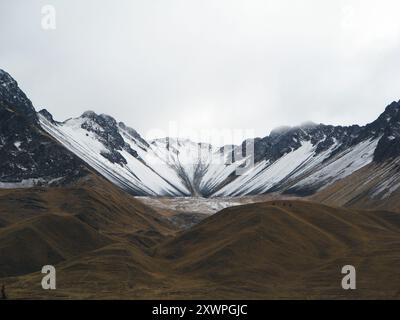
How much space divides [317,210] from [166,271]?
48456 mm

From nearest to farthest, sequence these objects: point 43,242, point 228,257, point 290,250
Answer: point 228,257 < point 290,250 < point 43,242

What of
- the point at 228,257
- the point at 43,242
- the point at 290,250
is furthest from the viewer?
the point at 43,242

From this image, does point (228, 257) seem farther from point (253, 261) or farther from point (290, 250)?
point (290, 250)

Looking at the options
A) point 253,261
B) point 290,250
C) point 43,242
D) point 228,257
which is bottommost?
point 253,261

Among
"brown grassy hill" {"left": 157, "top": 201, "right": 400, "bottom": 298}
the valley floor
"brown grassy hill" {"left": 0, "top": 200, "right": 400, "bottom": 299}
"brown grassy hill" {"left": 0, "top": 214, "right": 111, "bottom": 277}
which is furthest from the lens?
"brown grassy hill" {"left": 0, "top": 214, "right": 111, "bottom": 277}

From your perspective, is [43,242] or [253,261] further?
[43,242]

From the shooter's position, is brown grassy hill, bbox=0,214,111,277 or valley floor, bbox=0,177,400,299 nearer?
valley floor, bbox=0,177,400,299

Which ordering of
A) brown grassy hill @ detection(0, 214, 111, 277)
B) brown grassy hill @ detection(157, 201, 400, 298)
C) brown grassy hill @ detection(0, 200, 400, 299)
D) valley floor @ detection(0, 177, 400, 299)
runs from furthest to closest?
1. brown grassy hill @ detection(0, 214, 111, 277)
2. brown grassy hill @ detection(157, 201, 400, 298)
3. valley floor @ detection(0, 177, 400, 299)
4. brown grassy hill @ detection(0, 200, 400, 299)

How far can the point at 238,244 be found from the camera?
13638 cm

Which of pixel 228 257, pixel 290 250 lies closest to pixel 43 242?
pixel 228 257

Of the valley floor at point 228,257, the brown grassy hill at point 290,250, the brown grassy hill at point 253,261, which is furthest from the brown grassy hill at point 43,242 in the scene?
the brown grassy hill at point 290,250

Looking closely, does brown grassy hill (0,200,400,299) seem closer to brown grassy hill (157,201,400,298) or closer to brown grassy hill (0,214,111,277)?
brown grassy hill (157,201,400,298)

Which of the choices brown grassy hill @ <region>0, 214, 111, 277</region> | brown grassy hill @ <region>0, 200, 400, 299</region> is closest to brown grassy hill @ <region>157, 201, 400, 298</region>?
brown grassy hill @ <region>0, 200, 400, 299</region>

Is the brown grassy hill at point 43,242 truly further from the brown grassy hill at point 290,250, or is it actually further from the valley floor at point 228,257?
the brown grassy hill at point 290,250
